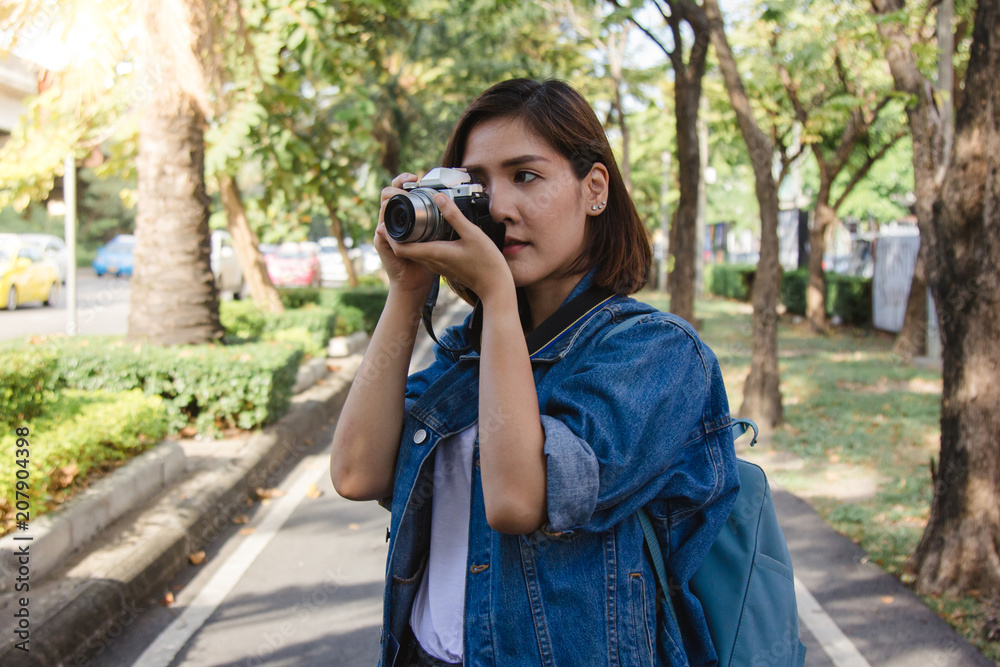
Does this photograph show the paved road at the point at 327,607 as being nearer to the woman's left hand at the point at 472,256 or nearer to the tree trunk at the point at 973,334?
the tree trunk at the point at 973,334

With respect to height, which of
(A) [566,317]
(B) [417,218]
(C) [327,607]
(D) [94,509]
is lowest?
(C) [327,607]

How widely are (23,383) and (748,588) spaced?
4.56m

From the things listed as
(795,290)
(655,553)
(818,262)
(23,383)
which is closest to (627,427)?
(655,553)

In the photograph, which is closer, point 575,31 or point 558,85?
point 558,85

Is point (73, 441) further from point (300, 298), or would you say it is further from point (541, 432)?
point (300, 298)

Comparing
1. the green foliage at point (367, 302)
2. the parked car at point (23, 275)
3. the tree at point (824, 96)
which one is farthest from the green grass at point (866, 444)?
the parked car at point (23, 275)

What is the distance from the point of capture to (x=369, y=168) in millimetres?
16688

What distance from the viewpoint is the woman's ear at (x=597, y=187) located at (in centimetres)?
153

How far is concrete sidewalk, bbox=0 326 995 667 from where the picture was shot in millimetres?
3410

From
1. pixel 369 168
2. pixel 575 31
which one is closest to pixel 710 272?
pixel 575 31

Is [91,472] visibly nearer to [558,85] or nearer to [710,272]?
[558,85]

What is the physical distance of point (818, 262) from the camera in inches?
642

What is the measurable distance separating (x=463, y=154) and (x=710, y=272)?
31.3 m

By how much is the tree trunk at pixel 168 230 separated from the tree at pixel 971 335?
5982 mm
